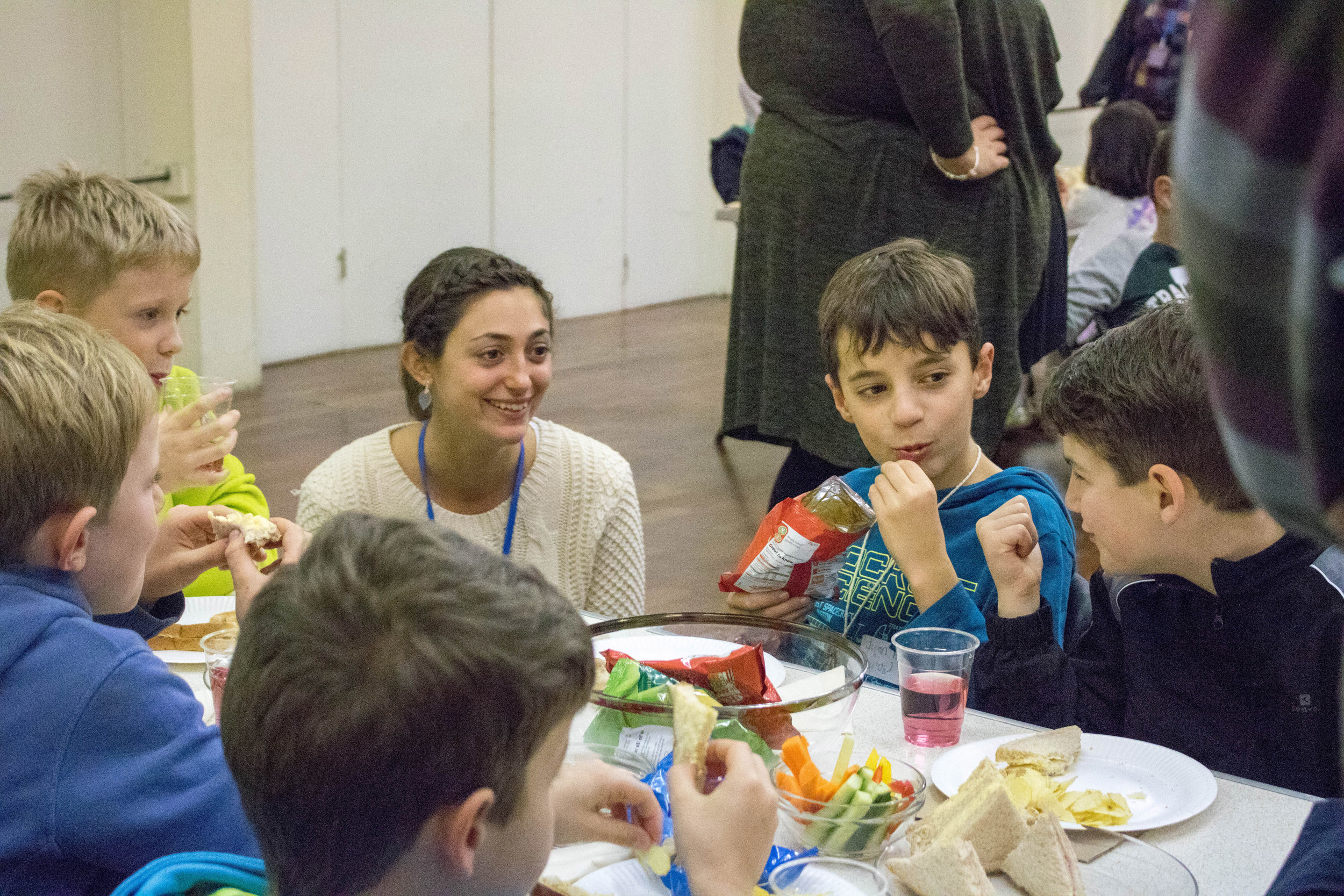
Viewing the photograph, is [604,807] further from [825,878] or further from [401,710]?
[401,710]

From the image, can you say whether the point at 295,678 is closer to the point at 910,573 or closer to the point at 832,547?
the point at 832,547

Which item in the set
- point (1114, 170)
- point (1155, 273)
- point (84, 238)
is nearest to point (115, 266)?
point (84, 238)

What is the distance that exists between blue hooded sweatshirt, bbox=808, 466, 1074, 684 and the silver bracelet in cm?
131

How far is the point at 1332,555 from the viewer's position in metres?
1.46

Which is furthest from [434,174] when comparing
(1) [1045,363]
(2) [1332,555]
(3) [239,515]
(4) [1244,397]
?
(4) [1244,397]

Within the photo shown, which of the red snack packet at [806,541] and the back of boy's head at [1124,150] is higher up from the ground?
the back of boy's head at [1124,150]

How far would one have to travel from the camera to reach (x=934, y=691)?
4.33 ft

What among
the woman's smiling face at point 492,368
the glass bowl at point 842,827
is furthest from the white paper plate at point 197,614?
the glass bowl at point 842,827

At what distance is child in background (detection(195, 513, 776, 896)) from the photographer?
2.53 ft

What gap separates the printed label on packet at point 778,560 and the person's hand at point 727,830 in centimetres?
46

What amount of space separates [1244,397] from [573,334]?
24.0ft

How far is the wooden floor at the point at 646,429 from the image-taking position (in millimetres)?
4125

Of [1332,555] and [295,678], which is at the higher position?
[295,678]

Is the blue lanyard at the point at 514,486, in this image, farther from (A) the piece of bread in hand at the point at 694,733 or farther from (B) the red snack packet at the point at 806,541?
(A) the piece of bread in hand at the point at 694,733
